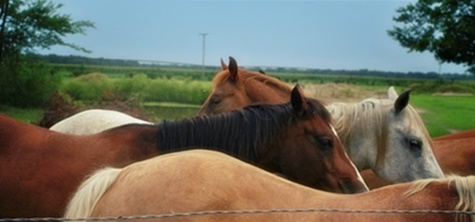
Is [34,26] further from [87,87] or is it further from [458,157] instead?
[458,157]

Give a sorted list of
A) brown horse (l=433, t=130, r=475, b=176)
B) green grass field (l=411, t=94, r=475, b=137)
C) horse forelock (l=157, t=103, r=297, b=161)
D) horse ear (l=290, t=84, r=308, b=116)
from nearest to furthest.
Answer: horse forelock (l=157, t=103, r=297, b=161)
horse ear (l=290, t=84, r=308, b=116)
brown horse (l=433, t=130, r=475, b=176)
green grass field (l=411, t=94, r=475, b=137)

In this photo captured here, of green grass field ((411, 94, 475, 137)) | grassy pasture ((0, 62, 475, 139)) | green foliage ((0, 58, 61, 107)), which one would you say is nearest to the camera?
grassy pasture ((0, 62, 475, 139))

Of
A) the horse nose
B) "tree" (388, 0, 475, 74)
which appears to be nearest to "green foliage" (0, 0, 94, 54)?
"tree" (388, 0, 475, 74)

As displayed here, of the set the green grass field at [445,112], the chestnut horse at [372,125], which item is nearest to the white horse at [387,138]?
the chestnut horse at [372,125]

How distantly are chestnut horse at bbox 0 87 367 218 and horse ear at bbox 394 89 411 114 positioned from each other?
3.46 feet

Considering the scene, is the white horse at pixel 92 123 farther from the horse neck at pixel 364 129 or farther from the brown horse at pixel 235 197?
the brown horse at pixel 235 197

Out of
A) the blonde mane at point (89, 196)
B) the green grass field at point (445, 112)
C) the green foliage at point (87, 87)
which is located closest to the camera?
the blonde mane at point (89, 196)

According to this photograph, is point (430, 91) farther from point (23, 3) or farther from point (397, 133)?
point (397, 133)

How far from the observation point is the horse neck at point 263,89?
16.4 feet

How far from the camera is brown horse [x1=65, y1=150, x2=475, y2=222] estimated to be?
2406 millimetres

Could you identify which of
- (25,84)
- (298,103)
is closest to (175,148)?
(298,103)

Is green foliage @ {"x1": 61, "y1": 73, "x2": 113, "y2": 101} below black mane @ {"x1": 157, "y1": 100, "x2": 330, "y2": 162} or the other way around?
below

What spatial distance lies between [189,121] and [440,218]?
176 cm

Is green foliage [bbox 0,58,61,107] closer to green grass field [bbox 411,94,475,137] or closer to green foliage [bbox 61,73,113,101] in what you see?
green foliage [bbox 61,73,113,101]
